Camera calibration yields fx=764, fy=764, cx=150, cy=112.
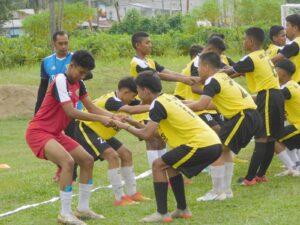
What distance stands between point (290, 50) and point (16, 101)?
16.1 m

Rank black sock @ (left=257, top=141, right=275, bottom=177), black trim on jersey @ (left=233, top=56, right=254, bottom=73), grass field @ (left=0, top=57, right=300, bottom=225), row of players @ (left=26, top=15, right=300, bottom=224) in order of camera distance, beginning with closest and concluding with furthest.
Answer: row of players @ (left=26, top=15, right=300, bottom=224), grass field @ (left=0, top=57, right=300, bottom=225), black trim on jersey @ (left=233, top=56, right=254, bottom=73), black sock @ (left=257, top=141, right=275, bottom=177)

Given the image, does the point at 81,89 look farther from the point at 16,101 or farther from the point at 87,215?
the point at 16,101

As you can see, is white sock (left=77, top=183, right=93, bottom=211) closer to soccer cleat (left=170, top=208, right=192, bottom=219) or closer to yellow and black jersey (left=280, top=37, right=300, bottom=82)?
soccer cleat (left=170, top=208, right=192, bottom=219)

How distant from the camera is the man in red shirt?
826 cm

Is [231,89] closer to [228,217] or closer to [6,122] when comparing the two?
[228,217]

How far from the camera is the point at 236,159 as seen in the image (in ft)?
41.9

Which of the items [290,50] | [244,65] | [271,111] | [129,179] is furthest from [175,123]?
[290,50]

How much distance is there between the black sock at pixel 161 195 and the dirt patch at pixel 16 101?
17.5 meters

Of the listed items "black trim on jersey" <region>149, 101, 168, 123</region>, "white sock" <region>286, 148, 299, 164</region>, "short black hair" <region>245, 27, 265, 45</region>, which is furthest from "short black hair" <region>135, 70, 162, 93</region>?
"white sock" <region>286, 148, 299, 164</region>

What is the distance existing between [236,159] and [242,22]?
107ft

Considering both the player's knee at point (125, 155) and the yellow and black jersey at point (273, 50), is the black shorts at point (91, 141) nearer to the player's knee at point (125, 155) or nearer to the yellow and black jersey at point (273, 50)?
the player's knee at point (125, 155)

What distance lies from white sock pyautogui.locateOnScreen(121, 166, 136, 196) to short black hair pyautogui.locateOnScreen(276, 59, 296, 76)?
108 inches

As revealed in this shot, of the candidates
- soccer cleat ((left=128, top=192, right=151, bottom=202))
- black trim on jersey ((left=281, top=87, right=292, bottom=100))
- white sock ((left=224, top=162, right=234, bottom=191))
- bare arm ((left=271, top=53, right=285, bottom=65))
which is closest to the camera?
white sock ((left=224, top=162, right=234, bottom=191))

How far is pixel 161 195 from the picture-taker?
8.09m
